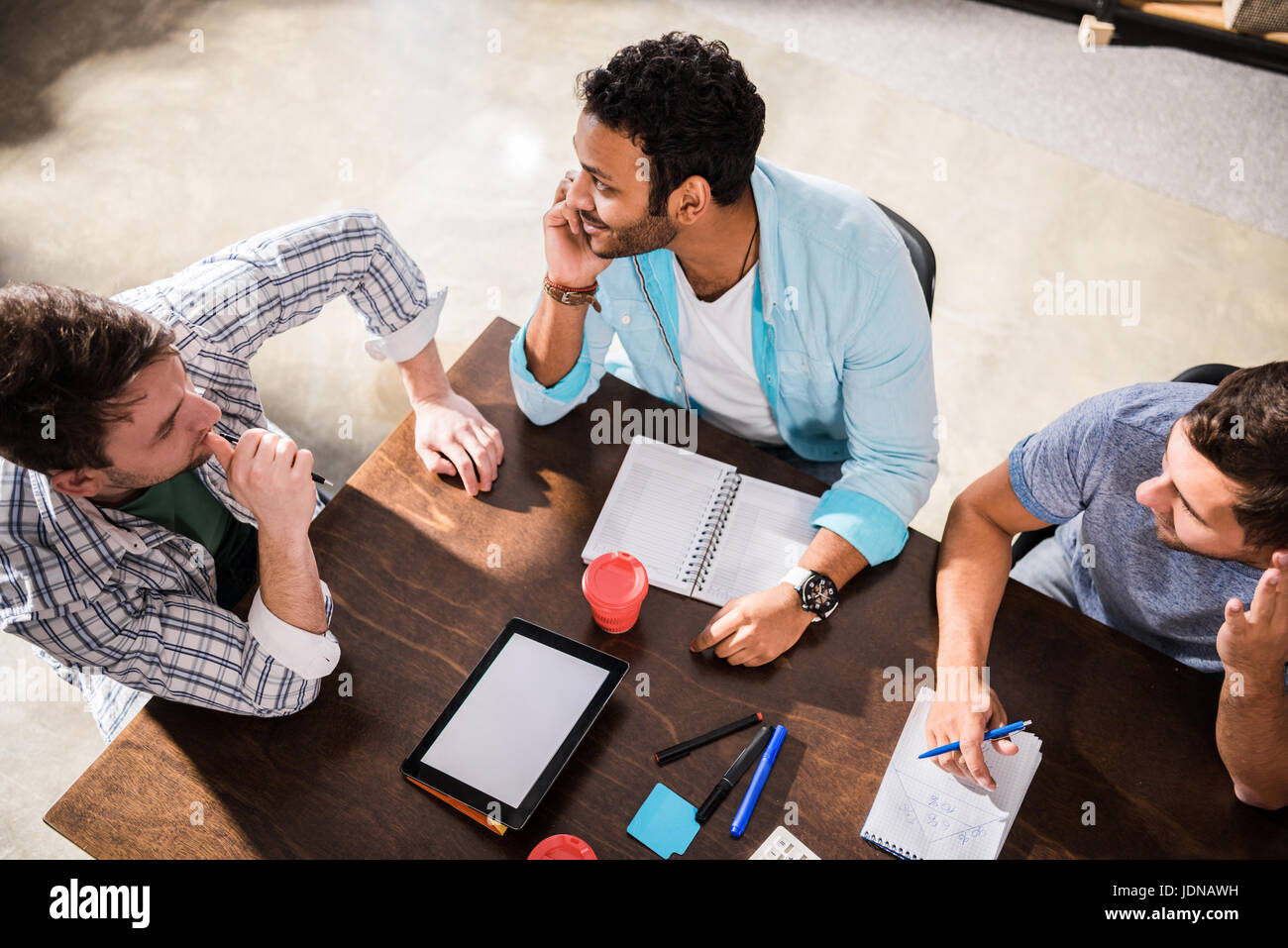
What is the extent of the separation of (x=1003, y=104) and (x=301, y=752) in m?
3.66

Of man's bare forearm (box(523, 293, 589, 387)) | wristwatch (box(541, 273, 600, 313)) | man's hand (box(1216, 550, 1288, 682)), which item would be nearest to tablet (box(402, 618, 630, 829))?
man's bare forearm (box(523, 293, 589, 387))

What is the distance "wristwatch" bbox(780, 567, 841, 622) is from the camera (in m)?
1.45

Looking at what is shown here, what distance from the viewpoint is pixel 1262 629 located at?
49.3 inches

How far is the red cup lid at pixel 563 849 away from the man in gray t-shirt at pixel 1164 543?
0.54 m

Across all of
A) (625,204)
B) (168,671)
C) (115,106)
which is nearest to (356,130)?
(115,106)

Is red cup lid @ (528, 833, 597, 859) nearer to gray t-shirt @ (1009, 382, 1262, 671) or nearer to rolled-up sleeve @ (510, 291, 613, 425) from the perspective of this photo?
rolled-up sleeve @ (510, 291, 613, 425)

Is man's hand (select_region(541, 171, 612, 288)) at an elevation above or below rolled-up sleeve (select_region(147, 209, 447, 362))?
above

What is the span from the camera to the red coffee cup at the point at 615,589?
1.41 metres

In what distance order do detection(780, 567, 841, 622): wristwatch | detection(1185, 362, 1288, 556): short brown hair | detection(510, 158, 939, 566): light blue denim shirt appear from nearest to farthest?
detection(1185, 362, 1288, 556): short brown hair
detection(780, 567, 841, 622): wristwatch
detection(510, 158, 939, 566): light blue denim shirt

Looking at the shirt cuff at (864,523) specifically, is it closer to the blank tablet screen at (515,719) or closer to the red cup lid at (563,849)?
the blank tablet screen at (515,719)

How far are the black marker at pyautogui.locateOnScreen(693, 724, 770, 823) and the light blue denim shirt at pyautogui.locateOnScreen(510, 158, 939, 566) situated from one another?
13.9 inches

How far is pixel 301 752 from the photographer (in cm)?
137

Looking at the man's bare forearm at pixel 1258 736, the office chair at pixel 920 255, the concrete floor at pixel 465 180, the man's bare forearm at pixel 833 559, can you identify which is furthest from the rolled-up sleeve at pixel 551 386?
the concrete floor at pixel 465 180
